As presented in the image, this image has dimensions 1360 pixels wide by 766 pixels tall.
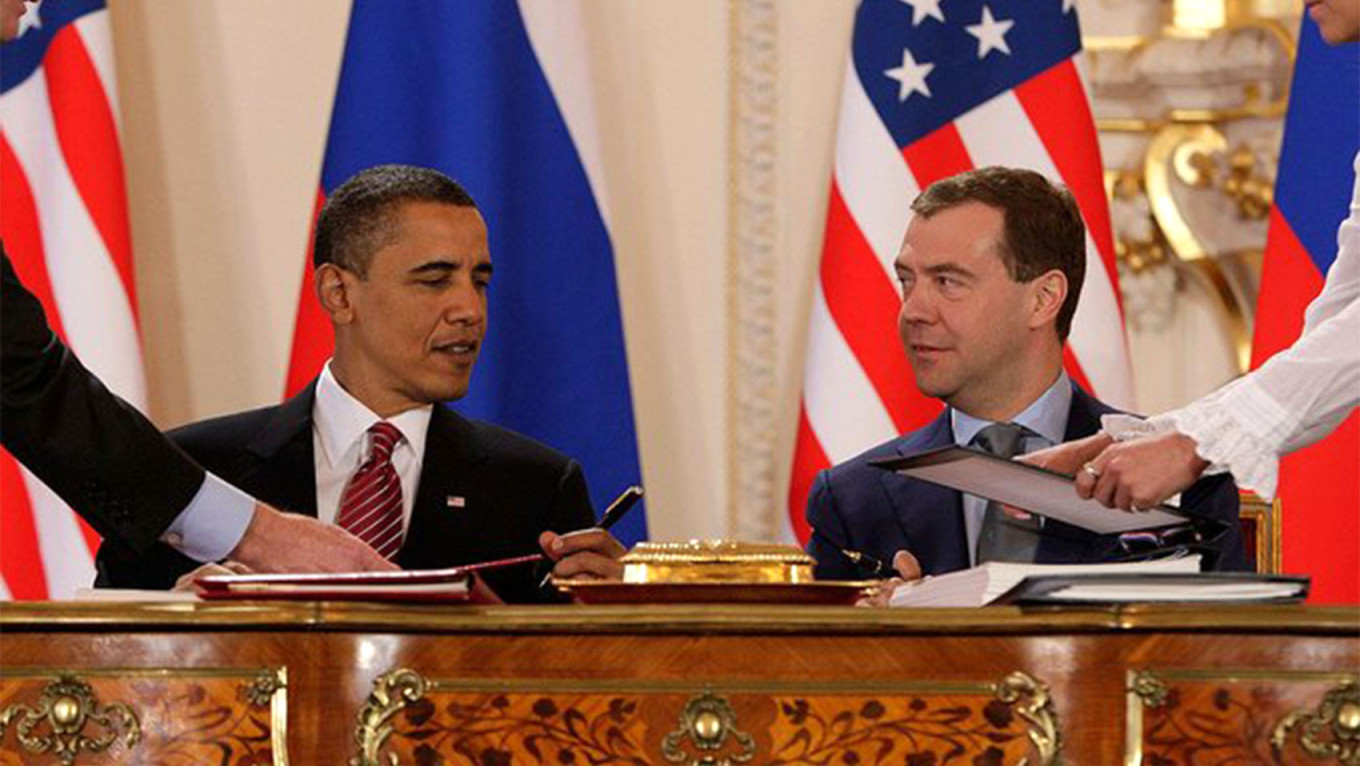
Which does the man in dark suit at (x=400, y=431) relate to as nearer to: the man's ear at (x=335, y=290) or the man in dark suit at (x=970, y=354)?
the man's ear at (x=335, y=290)

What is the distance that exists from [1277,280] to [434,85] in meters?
1.65

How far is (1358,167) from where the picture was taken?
2.76 meters

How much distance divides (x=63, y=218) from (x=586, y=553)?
1.84 metres

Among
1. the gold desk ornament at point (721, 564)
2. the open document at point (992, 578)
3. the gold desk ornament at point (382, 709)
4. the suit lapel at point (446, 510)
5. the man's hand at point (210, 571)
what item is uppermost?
the suit lapel at point (446, 510)

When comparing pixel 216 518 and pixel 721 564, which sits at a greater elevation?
pixel 216 518

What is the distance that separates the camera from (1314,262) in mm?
4188

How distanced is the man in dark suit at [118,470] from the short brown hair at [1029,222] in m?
1.18

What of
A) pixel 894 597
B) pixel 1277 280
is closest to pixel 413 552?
pixel 894 597

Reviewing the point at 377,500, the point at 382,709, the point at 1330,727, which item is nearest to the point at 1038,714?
the point at 1330,727

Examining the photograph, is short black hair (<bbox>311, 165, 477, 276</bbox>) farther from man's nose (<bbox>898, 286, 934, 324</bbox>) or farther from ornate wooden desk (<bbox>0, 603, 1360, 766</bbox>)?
ornate wooden desk (<bbox>0, 603, 1360, 766</bbox>)

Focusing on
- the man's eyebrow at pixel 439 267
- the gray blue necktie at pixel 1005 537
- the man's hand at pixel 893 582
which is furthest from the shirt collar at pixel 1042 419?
the man's eyebrow at pixel 439 267

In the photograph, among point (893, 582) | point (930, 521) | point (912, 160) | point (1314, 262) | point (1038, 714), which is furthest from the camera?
point (912, 160)

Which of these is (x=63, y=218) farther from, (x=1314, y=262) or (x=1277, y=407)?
(x=1277, y=407)

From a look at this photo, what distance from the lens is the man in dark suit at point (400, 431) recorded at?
3309 millimetres
